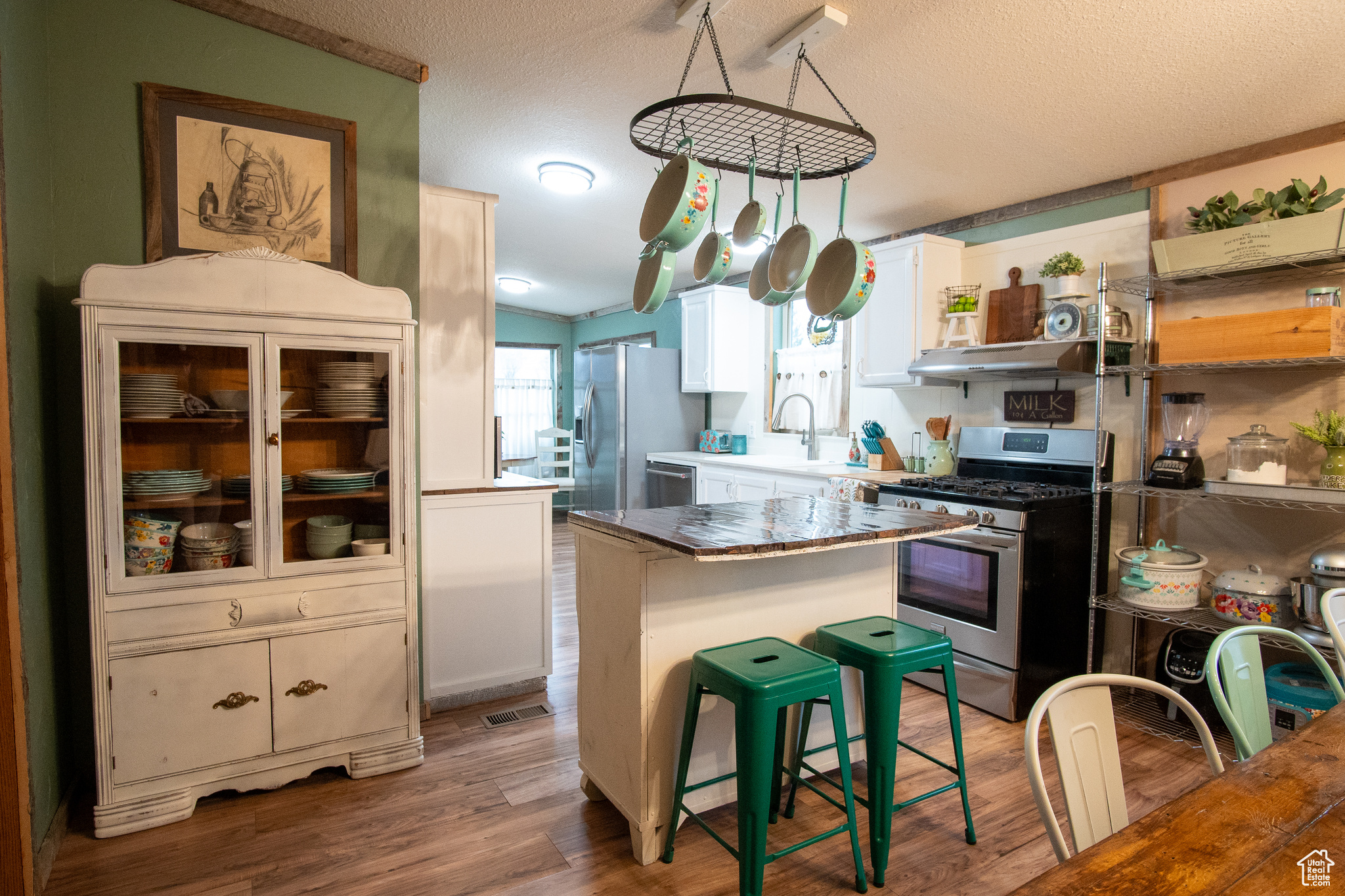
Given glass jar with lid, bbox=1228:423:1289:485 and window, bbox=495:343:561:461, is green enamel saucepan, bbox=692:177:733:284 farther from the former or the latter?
window, bbox=495:343:561:461

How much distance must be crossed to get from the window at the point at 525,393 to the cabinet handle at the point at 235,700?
5956 millimetres

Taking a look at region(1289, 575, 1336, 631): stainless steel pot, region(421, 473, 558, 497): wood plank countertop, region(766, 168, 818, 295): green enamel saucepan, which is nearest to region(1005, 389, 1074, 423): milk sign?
region(1289, 575, 1336, 631): stainless steel pot

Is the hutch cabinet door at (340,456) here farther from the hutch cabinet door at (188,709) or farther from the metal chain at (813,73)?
the metal chain at (813,73)

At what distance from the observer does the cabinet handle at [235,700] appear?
7.18ft

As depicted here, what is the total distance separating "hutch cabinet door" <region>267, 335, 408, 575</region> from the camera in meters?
2.32

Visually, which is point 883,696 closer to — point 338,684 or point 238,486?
point 338,684

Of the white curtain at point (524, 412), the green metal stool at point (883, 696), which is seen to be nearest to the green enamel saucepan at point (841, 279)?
the green metal stool at point (883, 696)

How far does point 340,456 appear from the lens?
245 cm

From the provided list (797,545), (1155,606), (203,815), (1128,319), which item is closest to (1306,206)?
(1128,319)

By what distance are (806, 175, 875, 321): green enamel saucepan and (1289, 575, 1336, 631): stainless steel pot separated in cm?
196

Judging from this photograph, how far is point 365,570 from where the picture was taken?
240cm

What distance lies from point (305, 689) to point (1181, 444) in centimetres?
339

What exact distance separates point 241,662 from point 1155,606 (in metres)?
3.30

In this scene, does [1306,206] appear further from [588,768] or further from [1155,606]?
[588,768]
